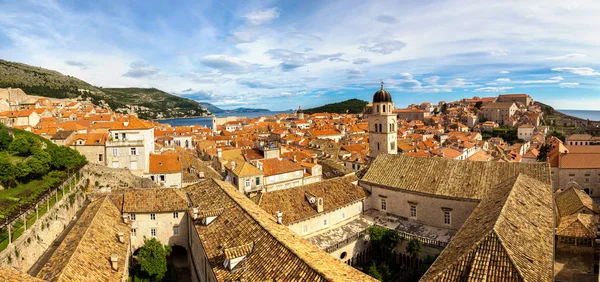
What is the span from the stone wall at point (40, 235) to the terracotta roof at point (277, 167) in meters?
20.1

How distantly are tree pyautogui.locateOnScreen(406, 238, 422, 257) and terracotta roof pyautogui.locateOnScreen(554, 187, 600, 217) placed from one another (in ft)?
49.1

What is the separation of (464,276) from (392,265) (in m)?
13.8

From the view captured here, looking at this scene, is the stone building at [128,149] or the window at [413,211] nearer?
the window at [413,211]

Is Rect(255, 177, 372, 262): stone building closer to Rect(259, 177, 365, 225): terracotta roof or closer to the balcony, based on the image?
Rect(259, 177, 365, 225): terracotta roof

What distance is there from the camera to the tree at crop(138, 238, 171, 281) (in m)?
22.3

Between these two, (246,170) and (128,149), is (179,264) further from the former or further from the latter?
(128,149)

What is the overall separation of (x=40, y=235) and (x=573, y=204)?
41107mm

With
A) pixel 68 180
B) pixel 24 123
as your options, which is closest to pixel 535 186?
pixel 68 180

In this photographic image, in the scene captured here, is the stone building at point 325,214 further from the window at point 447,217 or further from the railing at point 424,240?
the window at point 447,217

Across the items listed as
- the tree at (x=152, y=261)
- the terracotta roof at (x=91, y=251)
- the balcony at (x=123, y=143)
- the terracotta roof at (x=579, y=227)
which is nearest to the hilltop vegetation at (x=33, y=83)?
the balcony at (x=123, y=143)

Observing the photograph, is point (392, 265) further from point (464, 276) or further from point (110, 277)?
point (110, 277)

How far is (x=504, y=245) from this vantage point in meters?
13.2

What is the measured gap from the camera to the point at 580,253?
79.2 ft

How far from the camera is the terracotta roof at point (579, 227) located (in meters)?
24.4
